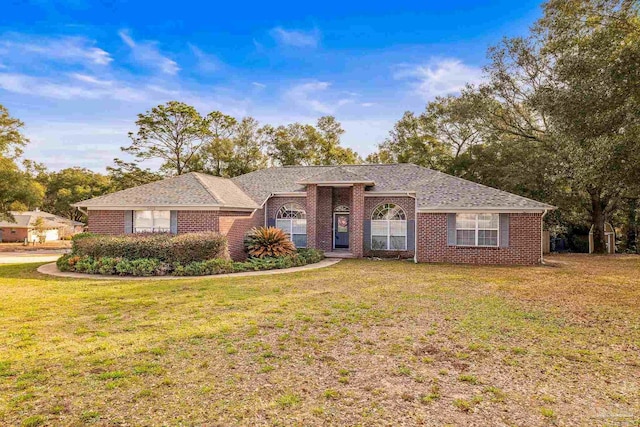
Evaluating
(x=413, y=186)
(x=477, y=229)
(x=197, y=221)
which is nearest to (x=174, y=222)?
(x=197, y=221)

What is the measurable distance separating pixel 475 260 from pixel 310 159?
2200cm

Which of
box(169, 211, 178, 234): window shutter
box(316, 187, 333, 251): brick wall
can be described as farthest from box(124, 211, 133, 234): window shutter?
box(316, 187, 333, 251): brick wall

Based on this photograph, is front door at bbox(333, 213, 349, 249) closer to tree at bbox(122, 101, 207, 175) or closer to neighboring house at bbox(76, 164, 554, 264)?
neighboring house at bbox(76, 164, 554, 264)

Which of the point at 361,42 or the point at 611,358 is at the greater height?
the point at 361,42

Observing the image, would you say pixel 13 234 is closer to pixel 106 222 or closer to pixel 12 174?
pixel 12 174

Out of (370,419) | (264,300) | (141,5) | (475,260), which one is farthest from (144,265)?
(475,260)

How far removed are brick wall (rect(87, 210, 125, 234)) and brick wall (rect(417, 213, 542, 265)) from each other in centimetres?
1360

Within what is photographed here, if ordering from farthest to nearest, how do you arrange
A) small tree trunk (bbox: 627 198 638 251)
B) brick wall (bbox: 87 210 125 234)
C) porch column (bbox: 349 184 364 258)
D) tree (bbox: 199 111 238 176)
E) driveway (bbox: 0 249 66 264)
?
tree (bbox: 199 111 238 176)
small tree trunk (bbox: 627 198 638 251)
driveway (bbox: 0 249 66 264)
porch column (bbox: 349 184 364 258)
brick wall (bbox: 87 210 125 234)

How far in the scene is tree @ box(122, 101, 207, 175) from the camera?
36.0 metres

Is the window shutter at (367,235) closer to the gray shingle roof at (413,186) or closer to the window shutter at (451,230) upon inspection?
the gray shingle roof at (413,186)

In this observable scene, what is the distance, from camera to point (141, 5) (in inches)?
539

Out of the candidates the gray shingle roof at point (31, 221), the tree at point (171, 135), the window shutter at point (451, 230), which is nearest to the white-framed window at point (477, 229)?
the window shutter at point (451, 230)

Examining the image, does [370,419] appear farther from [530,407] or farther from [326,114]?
[326,114]

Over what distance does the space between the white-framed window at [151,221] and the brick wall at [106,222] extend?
0.68 meters
